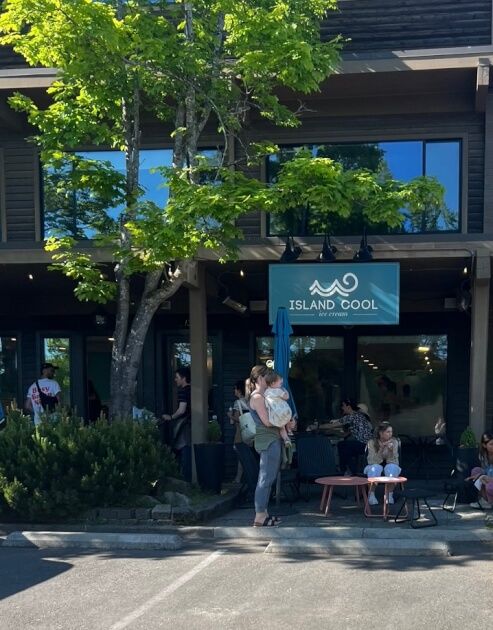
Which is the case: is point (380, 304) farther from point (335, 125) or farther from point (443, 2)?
point (443, 2)

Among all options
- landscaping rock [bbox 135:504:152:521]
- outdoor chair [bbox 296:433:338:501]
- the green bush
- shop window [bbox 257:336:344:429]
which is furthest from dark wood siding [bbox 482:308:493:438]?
landscaping rock [bbox 135:504:152:521]

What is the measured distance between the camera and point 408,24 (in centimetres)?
1072

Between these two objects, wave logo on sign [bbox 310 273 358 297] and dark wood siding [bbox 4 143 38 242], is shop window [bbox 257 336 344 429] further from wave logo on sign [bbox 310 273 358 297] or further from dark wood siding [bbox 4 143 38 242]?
dark wood siding [bbox 4 143 38 242]

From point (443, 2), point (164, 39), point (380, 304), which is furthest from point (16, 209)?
point (443, 2)

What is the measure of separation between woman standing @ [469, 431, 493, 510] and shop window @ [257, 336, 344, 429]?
11.8ft

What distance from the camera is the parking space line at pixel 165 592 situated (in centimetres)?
504

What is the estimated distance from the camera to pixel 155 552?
7152 millimetres

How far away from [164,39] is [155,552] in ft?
19.3

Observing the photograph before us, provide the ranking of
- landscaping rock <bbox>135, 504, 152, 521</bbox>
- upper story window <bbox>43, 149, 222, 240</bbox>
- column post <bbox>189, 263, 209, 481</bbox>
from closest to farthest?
landscaping rock <bbox>135, 504, 152, 521</bbox>, column post <bbox>189, 263, 209, 481</bbox>, upper story window <bbox>43, 149, 222, 240</bbox>

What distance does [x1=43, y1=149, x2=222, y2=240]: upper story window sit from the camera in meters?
11.0

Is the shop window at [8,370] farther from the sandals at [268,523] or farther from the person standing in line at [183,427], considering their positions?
the sandals at [268,523]

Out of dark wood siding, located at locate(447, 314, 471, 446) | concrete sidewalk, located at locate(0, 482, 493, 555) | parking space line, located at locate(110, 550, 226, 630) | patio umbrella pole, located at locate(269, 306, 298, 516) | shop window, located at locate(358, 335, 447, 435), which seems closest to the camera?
parking space line, located at locate(110, 550, 226, 630)

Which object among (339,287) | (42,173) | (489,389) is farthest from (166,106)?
(489,389)

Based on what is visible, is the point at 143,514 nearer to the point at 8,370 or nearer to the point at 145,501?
the point at 145,501
